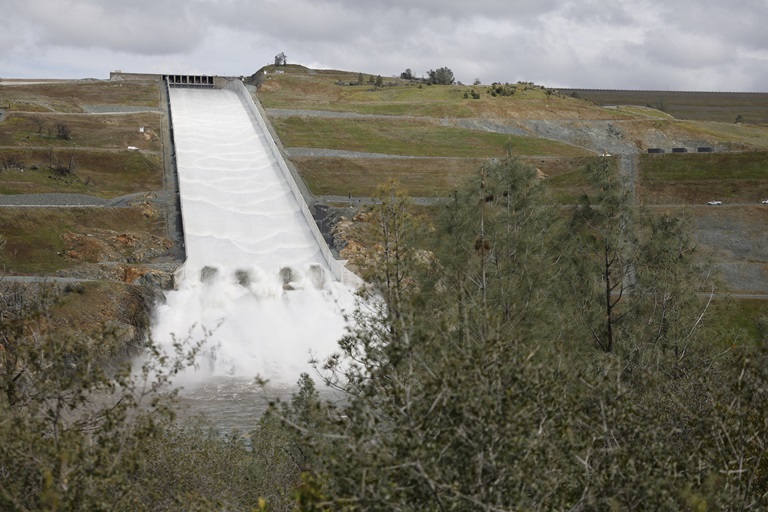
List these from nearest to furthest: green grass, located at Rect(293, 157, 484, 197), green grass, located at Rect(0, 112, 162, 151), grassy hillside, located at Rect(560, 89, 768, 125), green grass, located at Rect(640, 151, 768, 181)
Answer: green grass, located at Rect(293, 157, 484, 197)
green grass, located at Rect(0, 112, 162, 151)
green grass, located at Rect(640, 151, 768, 181)
grassy hillside, located at Rect(560, 89, 768, 125)

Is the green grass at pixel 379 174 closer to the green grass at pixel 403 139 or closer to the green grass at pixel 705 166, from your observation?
the green grass at pixel 403 139

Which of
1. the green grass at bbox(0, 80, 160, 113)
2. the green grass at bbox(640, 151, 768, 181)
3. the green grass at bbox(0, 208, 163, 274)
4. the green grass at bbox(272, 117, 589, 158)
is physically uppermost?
the green grass at bbox(0, 80, 160, 113)

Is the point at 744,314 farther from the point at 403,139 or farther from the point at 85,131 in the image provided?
the point at 85,131

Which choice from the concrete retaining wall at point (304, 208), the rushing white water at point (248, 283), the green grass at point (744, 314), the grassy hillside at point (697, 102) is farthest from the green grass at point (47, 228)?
the grassy hillside at point (697, 102)

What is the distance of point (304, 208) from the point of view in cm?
4494

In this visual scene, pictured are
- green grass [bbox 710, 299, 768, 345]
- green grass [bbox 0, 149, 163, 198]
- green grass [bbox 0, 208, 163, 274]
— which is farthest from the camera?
green grass [bbox 0, 149, 163, 198]

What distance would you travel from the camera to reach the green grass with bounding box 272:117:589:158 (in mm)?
60031

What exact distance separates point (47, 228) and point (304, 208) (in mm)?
13776

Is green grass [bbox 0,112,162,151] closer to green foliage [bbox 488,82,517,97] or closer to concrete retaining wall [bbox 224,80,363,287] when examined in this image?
concrete retaining wall [bbox 224,80,363,287]

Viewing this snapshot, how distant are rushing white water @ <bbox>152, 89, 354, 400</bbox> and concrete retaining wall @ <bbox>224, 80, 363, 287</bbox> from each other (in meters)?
0.35

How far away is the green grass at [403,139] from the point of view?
60.0 m

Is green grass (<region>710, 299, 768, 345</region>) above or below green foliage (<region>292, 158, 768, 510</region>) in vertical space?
below

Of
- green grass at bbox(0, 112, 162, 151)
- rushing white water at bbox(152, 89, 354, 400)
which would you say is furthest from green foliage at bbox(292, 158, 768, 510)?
green grass at bbox(0, 112, 162, 151)

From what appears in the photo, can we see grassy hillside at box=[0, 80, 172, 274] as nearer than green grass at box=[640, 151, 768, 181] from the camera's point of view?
Yes
